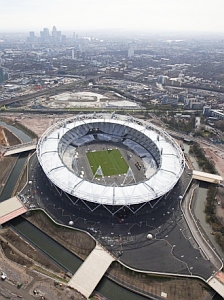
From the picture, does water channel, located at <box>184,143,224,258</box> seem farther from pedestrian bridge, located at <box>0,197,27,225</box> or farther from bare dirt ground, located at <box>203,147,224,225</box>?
pedestrian bridge, located at <box>0,197,27,225</box>

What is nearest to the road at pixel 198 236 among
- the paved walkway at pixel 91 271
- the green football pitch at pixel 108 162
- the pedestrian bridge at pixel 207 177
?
the pedestrian bridge at pixel 207 177

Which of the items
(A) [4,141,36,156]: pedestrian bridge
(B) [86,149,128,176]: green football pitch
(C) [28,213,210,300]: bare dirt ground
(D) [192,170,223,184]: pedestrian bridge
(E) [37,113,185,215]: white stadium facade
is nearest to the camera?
(C) [28,213,210,300]: bare dirt ground

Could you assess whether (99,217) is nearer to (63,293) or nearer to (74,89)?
(63,293)

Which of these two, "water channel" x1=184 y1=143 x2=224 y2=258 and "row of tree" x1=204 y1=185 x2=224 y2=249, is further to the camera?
"row of tree" x1=204 y1=185 x2=224 y2=249

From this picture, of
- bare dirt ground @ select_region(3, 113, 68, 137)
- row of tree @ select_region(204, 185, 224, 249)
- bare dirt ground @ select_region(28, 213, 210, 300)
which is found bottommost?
bare dirt ground @ select_region(28, 213, 210, 300)

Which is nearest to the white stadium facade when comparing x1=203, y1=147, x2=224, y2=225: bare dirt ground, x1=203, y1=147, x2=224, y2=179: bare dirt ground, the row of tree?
the row of tree

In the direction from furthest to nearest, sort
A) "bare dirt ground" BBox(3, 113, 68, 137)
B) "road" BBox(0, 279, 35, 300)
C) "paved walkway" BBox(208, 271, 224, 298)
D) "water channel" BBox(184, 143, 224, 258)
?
1. "bare dirt ground" BBox(3, 113, 68, 137)
2. "water channel" BBox(184, 143, 224, 258)
3. "paved walkway" BBox(208, 271, 224, 298)
4. "road" BBox(0, 279, 35, 300)

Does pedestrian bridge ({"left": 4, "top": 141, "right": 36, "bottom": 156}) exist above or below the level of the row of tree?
above

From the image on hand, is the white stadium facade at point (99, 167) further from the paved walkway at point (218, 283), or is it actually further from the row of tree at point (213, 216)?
the paved walkway at point (218, 283)
